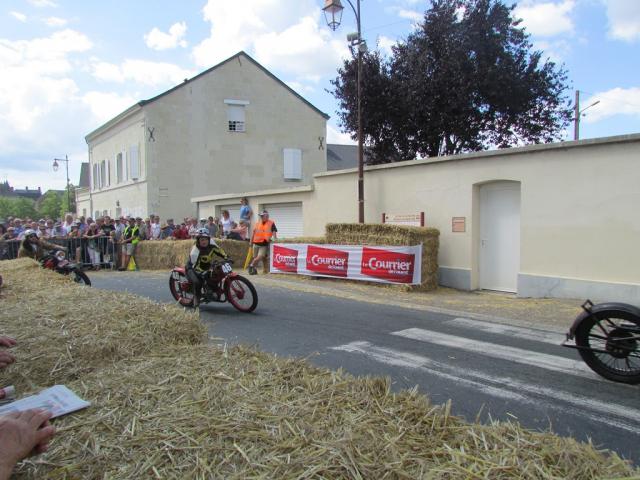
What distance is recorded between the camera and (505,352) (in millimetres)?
5871

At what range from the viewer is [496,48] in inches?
778

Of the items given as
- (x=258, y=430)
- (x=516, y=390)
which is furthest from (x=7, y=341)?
(x=516, y=390)

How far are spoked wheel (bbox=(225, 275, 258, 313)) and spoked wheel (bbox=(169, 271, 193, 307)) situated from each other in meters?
0.84

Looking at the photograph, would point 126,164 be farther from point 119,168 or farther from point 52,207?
point 52,207

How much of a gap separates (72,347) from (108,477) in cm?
148

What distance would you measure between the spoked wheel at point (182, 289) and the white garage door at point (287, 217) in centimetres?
851

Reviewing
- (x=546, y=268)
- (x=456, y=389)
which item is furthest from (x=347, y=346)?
(x=546, y=268)

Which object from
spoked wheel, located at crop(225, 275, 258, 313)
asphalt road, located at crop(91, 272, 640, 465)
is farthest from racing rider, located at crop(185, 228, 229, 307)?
asphalt road, located at crop(91, 272, 640, 465)

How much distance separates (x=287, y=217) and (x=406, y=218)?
606 cm

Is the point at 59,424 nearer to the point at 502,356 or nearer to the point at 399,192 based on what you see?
the point at 502,356

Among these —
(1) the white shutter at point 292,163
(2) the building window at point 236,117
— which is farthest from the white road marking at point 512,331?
(2) the building window at point 236,117

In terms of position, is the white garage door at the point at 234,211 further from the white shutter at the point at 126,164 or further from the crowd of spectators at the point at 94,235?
the white shutter at the point at 126,164

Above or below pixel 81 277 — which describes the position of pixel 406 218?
above

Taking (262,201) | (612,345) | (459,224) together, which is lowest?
(612,345)
